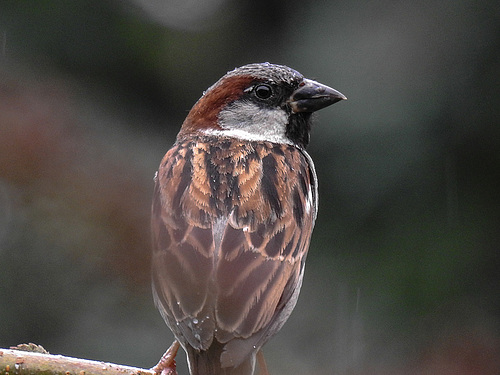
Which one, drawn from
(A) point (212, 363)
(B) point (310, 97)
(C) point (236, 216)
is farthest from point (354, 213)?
(A) point (212, 363)

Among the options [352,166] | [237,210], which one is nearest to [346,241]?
[352,166]

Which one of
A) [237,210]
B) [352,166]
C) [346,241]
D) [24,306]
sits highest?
[237,210]

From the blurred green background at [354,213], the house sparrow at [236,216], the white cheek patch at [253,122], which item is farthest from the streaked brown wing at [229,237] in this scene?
the blurred green background at [354,213]

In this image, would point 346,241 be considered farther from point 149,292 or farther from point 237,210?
point 237,210

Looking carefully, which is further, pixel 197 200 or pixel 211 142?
pixel 211 142

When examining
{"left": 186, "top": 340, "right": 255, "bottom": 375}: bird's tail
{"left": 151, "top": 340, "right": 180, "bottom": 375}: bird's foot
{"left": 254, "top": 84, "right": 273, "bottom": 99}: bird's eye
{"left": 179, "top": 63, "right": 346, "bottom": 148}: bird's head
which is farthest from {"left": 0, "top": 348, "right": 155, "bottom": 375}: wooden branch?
{"left": 254, "top": 84, "right": 273, "bottom": 99}: bird's eye

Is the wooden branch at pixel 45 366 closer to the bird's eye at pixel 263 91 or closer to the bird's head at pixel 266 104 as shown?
the bird's head at pixel 266 104
